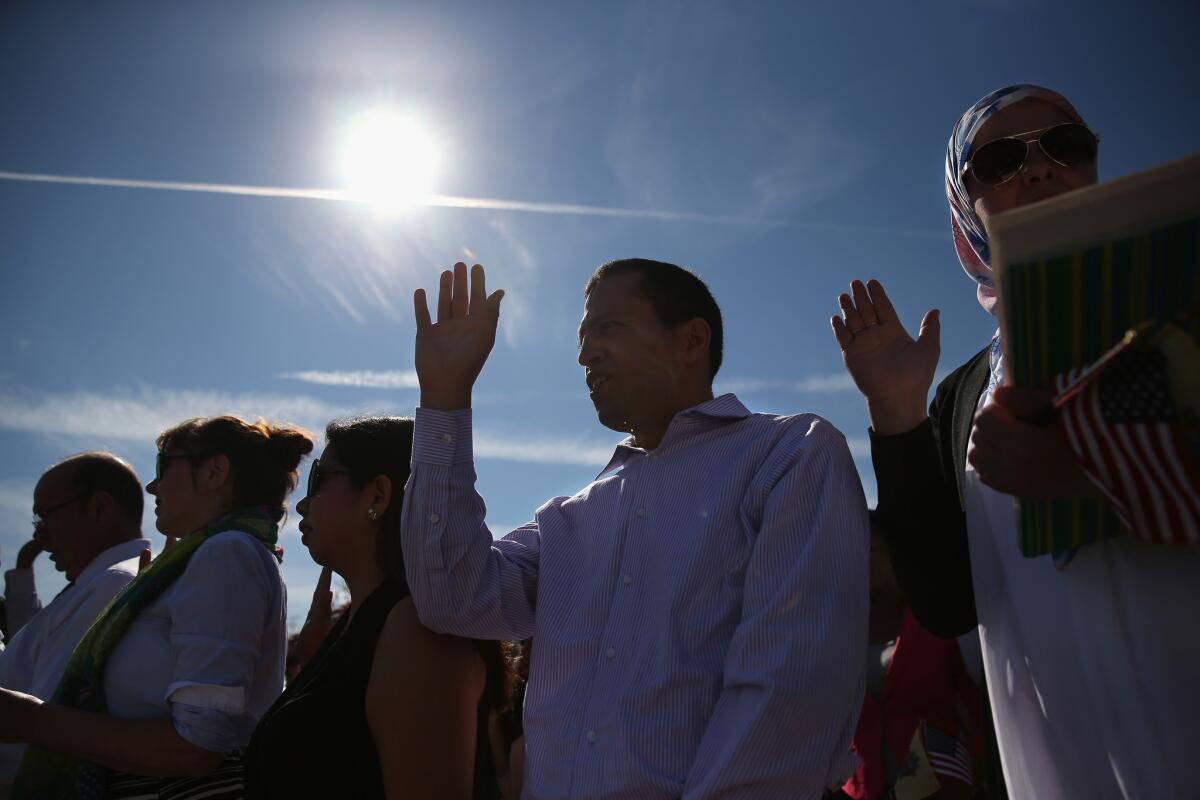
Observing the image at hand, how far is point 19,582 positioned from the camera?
6.46m

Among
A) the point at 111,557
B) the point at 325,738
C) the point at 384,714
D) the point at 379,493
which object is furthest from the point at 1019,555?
the point at 111,557

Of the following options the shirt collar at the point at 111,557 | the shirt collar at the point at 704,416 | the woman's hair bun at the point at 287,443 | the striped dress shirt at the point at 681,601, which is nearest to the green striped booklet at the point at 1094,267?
the striped dress shirt at the point at 681,601

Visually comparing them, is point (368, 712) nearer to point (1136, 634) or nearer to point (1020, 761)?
point (1020, 761)

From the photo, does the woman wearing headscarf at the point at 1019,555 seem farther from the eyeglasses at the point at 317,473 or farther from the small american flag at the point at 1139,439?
the eyeglasses at the point at 317,473

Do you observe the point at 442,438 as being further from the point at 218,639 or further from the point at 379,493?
the point at 218,639

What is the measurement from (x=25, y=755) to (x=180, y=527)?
996mm

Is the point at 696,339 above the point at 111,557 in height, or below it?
above

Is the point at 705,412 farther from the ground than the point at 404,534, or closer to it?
farther from the ground

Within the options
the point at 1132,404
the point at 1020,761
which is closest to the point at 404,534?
the point at 1020,761

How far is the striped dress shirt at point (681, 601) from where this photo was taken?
1781 mm

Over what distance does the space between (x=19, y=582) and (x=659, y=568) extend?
20.7 feet

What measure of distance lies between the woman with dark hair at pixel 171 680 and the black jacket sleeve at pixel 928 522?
2353mm

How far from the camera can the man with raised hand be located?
1.80 metres

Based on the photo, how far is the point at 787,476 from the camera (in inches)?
81.1
